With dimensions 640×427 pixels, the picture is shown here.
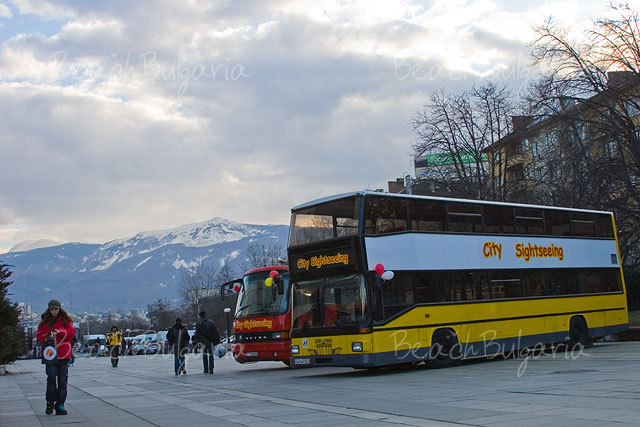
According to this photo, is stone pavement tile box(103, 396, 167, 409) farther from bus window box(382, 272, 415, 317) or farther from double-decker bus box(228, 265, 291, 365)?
double-decker bus box(228, 265, 291, 365)

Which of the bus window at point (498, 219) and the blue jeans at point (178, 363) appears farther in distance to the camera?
the blue jeans at point (178, 363)

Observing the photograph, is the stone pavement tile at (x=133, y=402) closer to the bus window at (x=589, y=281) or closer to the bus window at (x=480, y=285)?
the bus window at (x=480, y=285)

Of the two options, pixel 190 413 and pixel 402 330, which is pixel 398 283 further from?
pixel 190 413

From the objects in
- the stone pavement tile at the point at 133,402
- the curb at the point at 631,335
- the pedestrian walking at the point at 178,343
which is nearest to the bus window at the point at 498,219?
the pedestrian walking at the point at 178,343

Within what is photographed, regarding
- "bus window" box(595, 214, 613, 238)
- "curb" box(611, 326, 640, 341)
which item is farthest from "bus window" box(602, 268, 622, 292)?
"curb" box(611, 326, 640, 341)

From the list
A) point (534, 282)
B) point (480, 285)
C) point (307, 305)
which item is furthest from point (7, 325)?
point (534, 282)

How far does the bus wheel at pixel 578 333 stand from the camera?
21.4m

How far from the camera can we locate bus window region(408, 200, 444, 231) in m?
17.8

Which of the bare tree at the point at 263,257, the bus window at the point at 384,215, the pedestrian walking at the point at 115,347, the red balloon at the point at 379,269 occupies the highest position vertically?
the bare tree at the point at 263,257

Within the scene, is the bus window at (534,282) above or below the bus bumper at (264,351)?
above

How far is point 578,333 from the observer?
21.5 metres

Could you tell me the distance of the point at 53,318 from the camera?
11.6 meters

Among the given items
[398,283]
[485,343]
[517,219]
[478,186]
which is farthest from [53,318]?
[478,186]

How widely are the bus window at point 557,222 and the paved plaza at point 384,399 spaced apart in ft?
13.7
